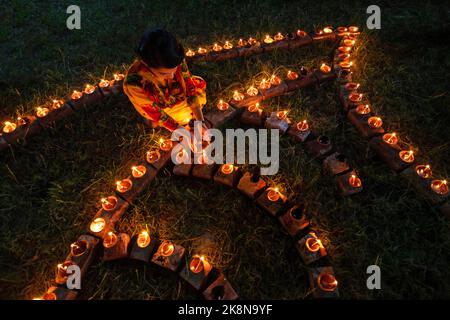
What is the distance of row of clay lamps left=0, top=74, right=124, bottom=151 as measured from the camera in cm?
418

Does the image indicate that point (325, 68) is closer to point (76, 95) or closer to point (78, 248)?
point (76, 95)

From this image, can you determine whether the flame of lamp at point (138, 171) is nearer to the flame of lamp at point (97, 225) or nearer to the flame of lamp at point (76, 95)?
the flame of lamp at point (97, 225)

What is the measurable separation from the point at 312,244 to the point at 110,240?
212cm

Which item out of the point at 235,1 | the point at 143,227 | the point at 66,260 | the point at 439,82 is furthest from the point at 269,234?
the point at 235,1

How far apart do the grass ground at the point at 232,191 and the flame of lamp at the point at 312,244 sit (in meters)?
0.24

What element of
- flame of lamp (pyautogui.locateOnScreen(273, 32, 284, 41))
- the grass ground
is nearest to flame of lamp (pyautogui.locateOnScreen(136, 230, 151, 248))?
the grass ground

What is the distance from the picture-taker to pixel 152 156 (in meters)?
3.78

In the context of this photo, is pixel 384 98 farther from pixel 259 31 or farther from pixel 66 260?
pixel 66 260

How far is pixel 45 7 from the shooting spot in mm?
7125

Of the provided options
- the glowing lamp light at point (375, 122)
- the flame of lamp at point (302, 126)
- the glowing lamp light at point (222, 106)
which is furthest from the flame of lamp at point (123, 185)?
the glowing lamp light at point (375, 122)

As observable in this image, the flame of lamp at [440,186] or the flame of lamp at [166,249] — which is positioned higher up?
the flame of lamp at [440,186]

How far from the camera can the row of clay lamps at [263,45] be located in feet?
17.3
